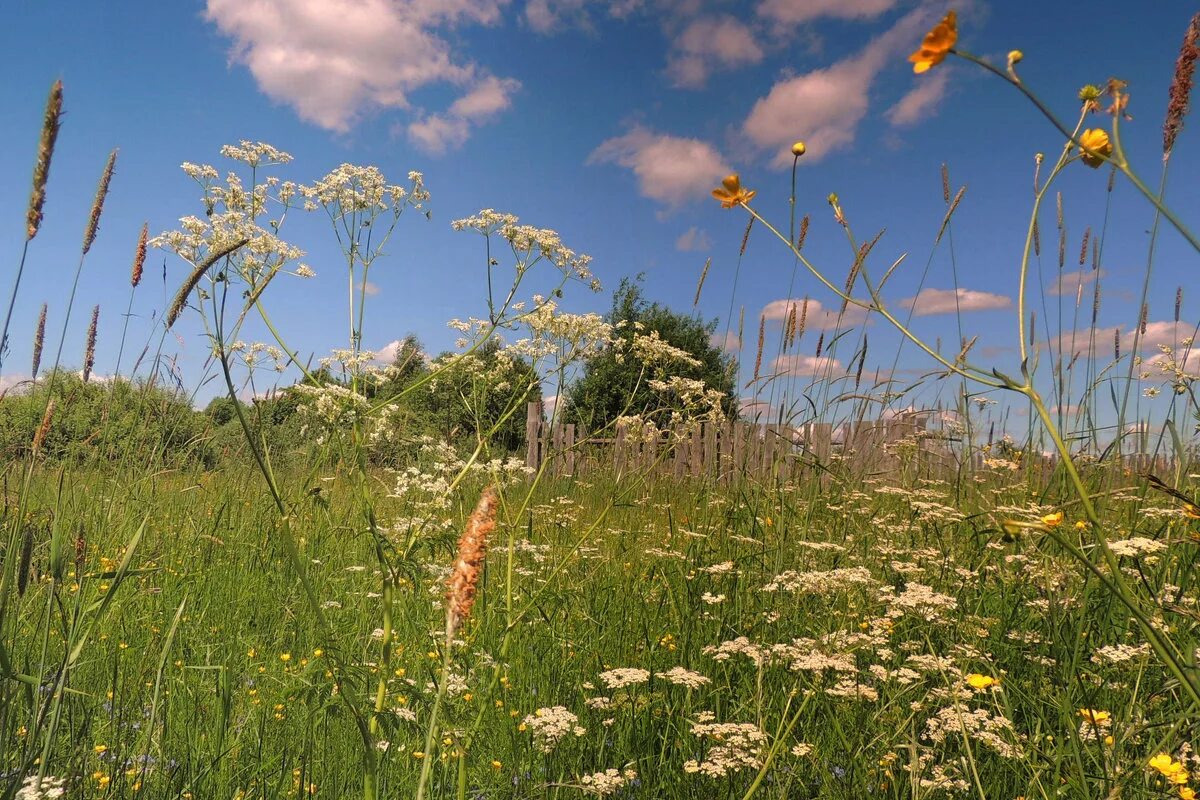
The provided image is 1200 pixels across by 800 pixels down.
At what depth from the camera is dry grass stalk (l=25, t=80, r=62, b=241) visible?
1506mm

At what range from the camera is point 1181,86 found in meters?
2.06

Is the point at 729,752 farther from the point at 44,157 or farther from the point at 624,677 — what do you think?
the point at 44,157

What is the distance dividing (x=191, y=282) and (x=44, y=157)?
42 cm

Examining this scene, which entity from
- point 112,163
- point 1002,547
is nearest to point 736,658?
point 1002,547

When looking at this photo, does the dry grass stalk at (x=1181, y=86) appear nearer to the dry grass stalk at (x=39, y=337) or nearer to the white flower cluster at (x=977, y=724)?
the white flower cluster at (x=977, y=724)

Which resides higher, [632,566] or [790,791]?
[632,566]

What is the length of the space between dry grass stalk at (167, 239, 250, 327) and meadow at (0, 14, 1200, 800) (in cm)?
1

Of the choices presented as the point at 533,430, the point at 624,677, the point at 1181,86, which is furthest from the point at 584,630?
the point at 533,430

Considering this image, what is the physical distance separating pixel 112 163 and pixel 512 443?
27.9m

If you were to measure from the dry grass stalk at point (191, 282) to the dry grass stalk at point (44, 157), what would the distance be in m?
0.33

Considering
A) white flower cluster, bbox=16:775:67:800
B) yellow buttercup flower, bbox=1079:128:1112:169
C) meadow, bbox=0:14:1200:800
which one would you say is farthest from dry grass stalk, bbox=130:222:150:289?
yellow buttercup flower, bbox=1079:128:1112:169

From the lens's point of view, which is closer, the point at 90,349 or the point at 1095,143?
the point at 1095,143

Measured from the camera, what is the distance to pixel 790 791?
6.97 feet

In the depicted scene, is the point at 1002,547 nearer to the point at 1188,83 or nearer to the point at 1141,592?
the point at 1141,592
